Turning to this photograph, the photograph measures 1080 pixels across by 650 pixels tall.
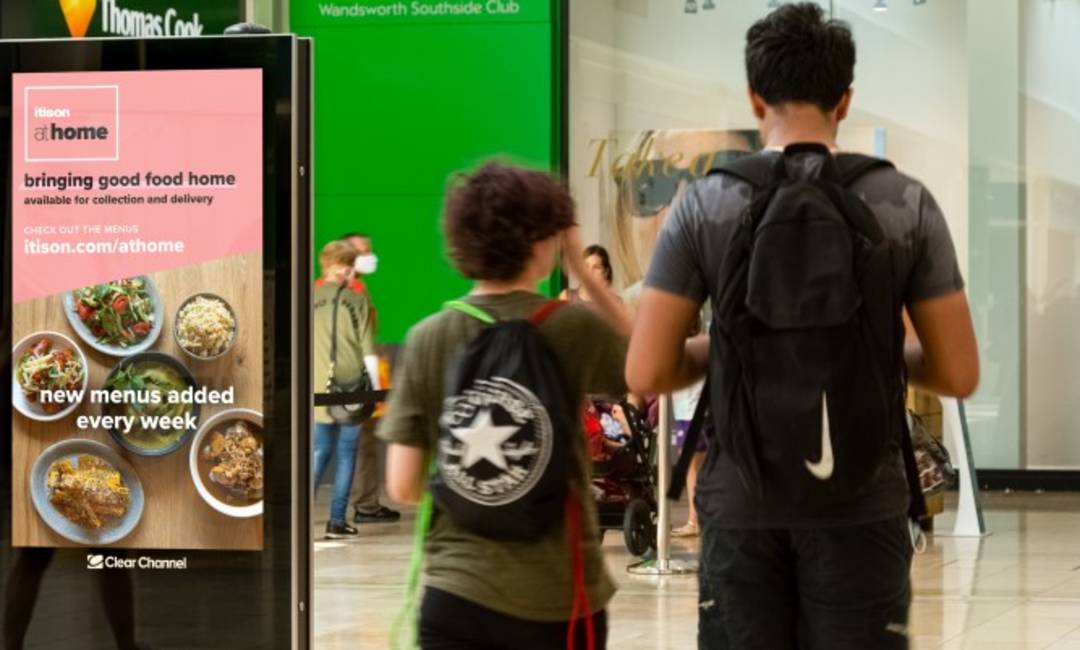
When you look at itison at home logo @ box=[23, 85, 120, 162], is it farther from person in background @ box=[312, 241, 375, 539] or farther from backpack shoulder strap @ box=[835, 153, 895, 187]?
person in background @ box=[312, 241, 375, 539]

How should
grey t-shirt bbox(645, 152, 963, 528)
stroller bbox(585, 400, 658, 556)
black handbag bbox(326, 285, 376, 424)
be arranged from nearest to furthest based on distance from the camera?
grey t-shirt bbox(645, 152, 963, 528), stroller bbox(585, 400, 658, 556), black handbag bbox(326, 285, 376, 424)

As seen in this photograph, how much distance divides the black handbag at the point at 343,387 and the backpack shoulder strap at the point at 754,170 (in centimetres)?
857

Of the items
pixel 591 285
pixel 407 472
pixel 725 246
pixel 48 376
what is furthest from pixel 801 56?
pixel 48 376

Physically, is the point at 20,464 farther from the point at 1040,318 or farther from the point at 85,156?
the point at 1040,318

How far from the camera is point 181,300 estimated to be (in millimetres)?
6207

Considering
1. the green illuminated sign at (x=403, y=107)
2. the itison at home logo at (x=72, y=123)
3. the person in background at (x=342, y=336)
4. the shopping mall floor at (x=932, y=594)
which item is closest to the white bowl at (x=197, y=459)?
the itison at home logo at (x=72, y=123)

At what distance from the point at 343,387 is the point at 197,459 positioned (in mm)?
6260

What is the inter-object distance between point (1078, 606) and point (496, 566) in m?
6.36

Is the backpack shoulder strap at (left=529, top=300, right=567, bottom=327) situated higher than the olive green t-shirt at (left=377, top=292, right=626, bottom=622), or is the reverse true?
the backpack shoulder strap at (left=529, top=300, right=567, bottom=327)

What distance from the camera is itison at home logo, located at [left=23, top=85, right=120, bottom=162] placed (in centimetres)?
624

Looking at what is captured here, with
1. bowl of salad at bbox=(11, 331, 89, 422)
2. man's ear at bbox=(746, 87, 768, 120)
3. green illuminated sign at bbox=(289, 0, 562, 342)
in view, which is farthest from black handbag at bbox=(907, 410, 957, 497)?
man's ear at bbox=(746, 87, 768, 120)

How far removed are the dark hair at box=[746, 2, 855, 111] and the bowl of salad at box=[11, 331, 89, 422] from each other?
11.3 feet

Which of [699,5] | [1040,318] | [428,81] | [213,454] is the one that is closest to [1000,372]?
[1040,318]

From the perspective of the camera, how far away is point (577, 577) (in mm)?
3590
